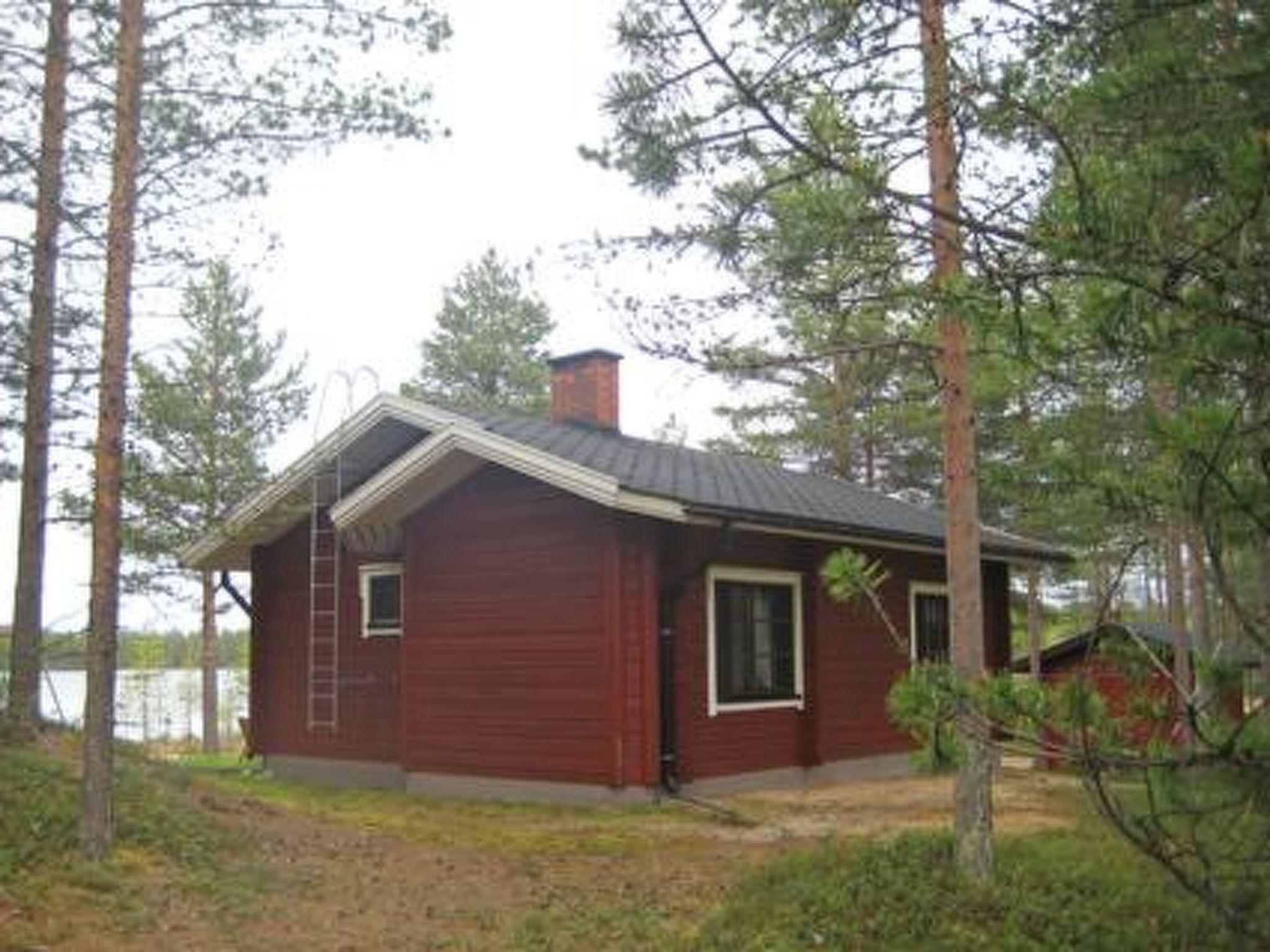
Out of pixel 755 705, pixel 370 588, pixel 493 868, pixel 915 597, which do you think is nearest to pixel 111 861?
pixel 493 868

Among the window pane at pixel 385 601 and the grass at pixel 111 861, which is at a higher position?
the window pane at pixel 385 601

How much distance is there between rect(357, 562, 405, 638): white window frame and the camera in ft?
53.1

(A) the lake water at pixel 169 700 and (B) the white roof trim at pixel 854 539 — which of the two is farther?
(A) the lake water at pixel 169 700

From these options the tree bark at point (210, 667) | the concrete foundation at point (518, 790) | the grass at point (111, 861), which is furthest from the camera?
the tree bark at point (210, 667)

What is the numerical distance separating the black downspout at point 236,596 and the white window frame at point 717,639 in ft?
22.8

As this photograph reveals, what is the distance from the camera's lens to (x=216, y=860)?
29.9 feet

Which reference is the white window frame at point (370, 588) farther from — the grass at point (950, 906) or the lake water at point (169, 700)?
the grass at point (950, 906)

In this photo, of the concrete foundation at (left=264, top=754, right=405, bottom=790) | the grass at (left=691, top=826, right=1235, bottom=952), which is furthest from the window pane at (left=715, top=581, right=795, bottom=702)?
the grass at (left=691, top=826, right=1235, bottom=952)

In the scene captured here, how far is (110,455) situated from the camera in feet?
29.1

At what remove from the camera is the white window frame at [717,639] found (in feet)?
46.5

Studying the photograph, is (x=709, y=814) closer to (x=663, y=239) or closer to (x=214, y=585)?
(x=663, y=239)

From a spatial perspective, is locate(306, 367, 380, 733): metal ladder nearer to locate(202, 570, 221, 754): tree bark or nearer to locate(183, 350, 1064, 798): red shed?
locate(183, 350, 1064, 798): red shed

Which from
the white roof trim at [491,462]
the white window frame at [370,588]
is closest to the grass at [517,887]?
the white roof trim at [491,462]

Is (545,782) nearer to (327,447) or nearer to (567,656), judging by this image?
(567,656)
